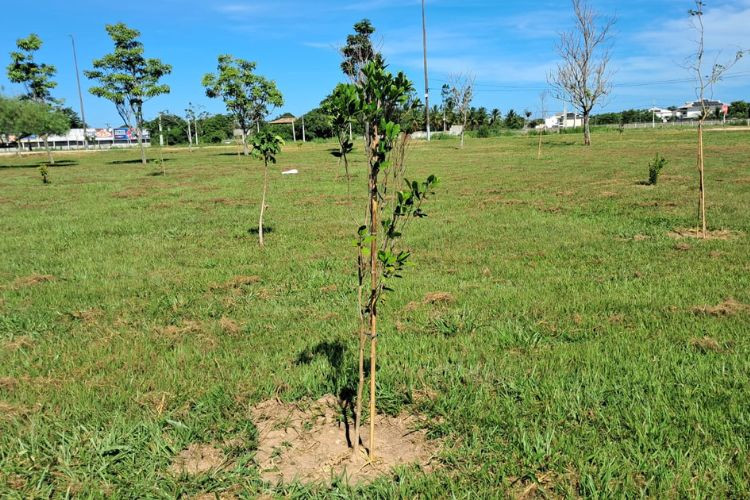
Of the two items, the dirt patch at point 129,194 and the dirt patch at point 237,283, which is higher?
the dirt patch at point 129,194

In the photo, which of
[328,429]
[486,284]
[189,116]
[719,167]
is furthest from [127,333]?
[189,116]

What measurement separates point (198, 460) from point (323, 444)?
0.70m

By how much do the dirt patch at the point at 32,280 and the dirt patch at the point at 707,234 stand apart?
8961 mm

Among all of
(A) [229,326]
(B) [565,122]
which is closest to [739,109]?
(B) [565,122]

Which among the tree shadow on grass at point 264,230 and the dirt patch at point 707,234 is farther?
the tree shadow on grass at point 264,230

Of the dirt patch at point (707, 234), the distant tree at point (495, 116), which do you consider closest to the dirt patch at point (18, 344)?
the dirt patch at point (707, 234)

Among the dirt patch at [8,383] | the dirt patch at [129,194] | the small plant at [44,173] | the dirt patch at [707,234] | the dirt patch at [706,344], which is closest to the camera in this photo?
the dirt patch at [8,383]

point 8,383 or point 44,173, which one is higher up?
point 44,173

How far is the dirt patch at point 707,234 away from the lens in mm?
7934

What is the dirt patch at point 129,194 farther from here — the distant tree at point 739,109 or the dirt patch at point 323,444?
the distant tree at point 739,109

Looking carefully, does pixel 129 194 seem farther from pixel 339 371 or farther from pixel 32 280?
pixel 339 371

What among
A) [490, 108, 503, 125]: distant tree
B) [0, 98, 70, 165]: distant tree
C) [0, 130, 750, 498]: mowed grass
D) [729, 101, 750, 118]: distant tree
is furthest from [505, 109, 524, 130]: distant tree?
[0, 130, 750, 498]: mowed grass

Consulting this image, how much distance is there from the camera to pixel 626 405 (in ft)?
10.7

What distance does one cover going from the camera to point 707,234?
26.8 feet
